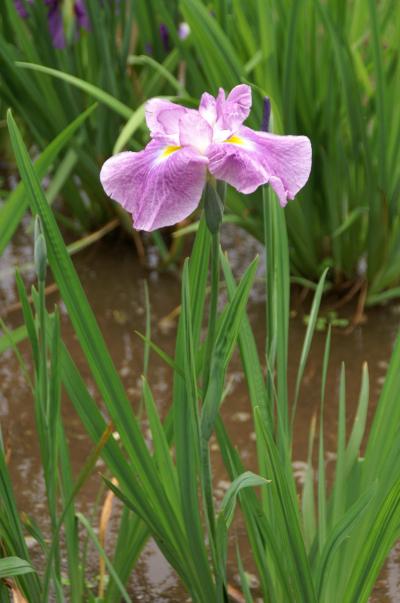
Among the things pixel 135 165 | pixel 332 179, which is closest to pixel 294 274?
pixel 332 179

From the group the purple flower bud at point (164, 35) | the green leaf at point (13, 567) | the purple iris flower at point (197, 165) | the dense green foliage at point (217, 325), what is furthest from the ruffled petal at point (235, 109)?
the purple flower bud at point (164, 35)

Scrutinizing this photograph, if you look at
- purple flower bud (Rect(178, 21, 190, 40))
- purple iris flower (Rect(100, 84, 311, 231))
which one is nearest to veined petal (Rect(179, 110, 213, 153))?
purple iris flower (Rect(100, 84, 311, 231))

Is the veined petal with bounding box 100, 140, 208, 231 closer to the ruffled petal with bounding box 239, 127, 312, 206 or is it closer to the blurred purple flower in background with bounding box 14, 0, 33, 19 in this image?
the ruffled petal with bounding box 239, 127, 312, 206

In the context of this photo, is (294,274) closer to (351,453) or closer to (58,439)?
(351,453)

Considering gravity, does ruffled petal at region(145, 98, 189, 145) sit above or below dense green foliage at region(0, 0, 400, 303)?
above

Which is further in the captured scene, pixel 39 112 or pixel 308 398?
pixel 39 112

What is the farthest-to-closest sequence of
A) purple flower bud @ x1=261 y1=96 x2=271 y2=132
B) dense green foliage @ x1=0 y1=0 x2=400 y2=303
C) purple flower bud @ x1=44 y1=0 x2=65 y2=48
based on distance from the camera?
purple flower bud @ x1=44 y1=0 x2=65 y2=48 → dense green foliage @ x1=0 y1=0 x2=400 y2=303 → purple flower bud @ x1=261 y1=96 x2=271 y2=132
